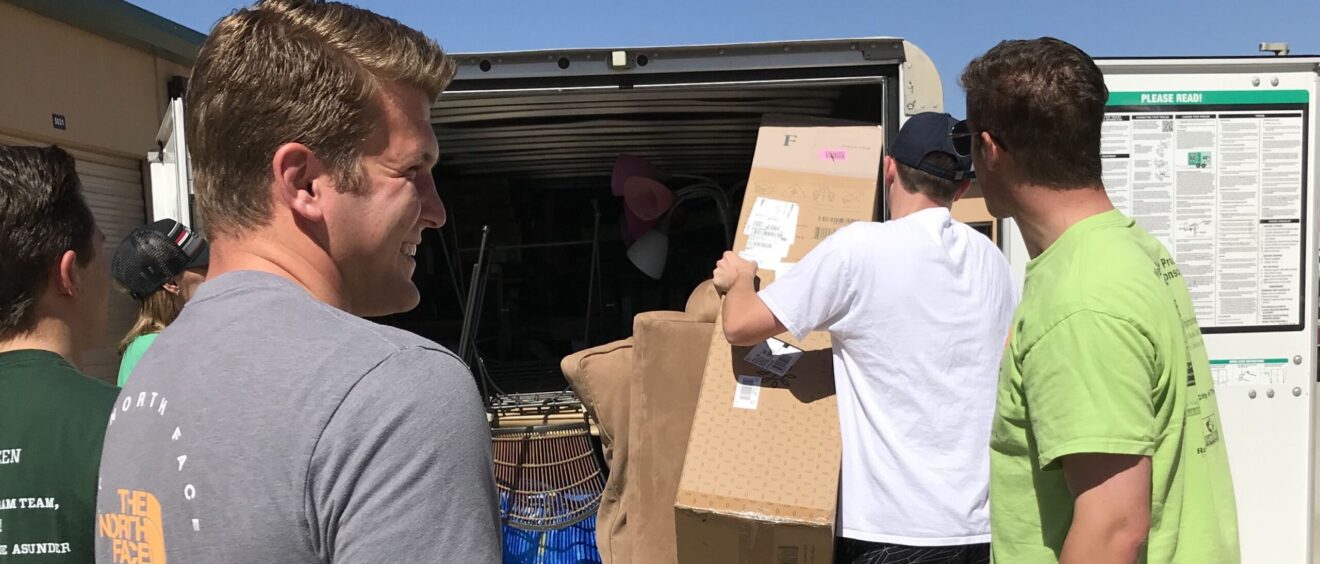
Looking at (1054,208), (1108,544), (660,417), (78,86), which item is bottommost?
(660,417)

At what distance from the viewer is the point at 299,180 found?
34.2 inches

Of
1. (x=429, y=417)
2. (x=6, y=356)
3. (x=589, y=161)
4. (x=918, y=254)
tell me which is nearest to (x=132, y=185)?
(x=589, y=161)

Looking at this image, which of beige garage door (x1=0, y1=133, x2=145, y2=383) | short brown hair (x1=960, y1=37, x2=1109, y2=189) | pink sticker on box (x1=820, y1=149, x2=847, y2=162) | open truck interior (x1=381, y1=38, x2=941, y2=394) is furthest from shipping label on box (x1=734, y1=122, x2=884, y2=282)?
beige garage door (x1=0, y1=133, x2=145, y2=383)

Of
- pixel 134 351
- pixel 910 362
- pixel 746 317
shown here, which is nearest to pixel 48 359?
pixel 134 351

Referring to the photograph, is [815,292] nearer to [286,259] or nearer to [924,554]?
[924,554]

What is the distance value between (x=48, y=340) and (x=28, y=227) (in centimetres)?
21

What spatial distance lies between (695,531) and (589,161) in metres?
2.76

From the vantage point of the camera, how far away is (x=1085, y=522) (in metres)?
1.22

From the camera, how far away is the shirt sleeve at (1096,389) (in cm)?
120

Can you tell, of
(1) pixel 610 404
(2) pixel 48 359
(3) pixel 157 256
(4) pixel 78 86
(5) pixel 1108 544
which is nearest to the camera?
(5) pixel 1108 544

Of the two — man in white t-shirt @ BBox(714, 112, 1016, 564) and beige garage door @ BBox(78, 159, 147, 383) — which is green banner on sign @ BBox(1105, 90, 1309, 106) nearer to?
man in white t-shirt @ BBox(714, 112, 1016, 564)

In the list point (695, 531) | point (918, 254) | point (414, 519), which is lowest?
point (695, 531)

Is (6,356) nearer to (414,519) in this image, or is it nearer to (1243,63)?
(414,519)

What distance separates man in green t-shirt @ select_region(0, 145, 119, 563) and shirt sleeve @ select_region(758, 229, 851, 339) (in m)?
1.47
